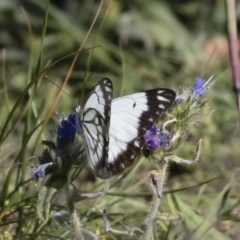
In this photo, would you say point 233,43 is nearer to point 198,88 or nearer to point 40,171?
point 198,88

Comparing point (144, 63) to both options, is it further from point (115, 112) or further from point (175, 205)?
point (115, 112)

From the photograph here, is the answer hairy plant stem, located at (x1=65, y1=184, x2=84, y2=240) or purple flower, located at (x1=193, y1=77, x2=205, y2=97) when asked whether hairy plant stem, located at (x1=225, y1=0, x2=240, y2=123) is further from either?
hairy plant stem, located at (x1=65, y1=184, x2=84, y2=240)

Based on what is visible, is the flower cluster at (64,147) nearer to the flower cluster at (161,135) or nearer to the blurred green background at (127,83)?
the flower cluster at (161,135)

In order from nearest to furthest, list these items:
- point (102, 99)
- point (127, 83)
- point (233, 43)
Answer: point (233, 43) < point (102, 99) < point (127, 83)

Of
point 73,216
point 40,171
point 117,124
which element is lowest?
point 73,216

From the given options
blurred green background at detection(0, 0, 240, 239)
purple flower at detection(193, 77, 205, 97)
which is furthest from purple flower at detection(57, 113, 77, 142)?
blurred green background at detection(0, 0, 240, 239)

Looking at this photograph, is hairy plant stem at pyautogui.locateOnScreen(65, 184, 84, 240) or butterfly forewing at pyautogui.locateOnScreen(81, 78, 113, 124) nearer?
butterfly forewing at pyautogui.locateOnScreen(81, 78, 113, 124)

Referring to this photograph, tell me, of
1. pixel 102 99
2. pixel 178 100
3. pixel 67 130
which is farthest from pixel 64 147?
pixel 178 100

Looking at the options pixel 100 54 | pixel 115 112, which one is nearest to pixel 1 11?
pixel 100 54
